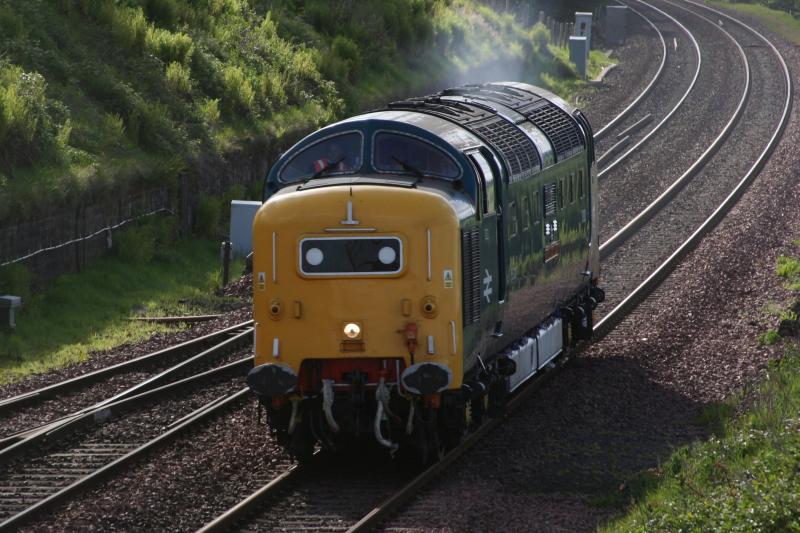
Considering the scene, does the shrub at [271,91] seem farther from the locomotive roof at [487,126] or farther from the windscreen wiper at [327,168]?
the windscreen wiper at [327,168]

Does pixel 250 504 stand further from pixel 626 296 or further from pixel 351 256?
pixel 626 296

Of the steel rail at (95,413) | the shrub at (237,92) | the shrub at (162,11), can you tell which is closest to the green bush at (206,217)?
the shrub at (237,92)

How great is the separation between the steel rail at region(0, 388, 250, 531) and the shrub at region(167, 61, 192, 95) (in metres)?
14.7

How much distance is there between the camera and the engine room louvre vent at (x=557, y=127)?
60.1ft

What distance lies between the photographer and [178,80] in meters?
30.8

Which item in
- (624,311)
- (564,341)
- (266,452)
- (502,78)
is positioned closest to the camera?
(266,452)

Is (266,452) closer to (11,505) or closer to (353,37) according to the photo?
(11,505)

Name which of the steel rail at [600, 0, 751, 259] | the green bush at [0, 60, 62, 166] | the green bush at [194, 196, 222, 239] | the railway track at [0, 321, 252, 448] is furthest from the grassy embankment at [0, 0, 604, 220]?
the steel rail at [600, 0, 751, 259]

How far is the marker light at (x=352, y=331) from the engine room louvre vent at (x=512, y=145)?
3186mm

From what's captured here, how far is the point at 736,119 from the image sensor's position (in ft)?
145

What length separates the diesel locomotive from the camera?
44.3ft

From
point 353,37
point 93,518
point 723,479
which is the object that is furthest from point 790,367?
point 353,37

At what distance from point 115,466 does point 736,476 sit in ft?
19.5

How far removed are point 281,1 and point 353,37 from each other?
2.38 metres
